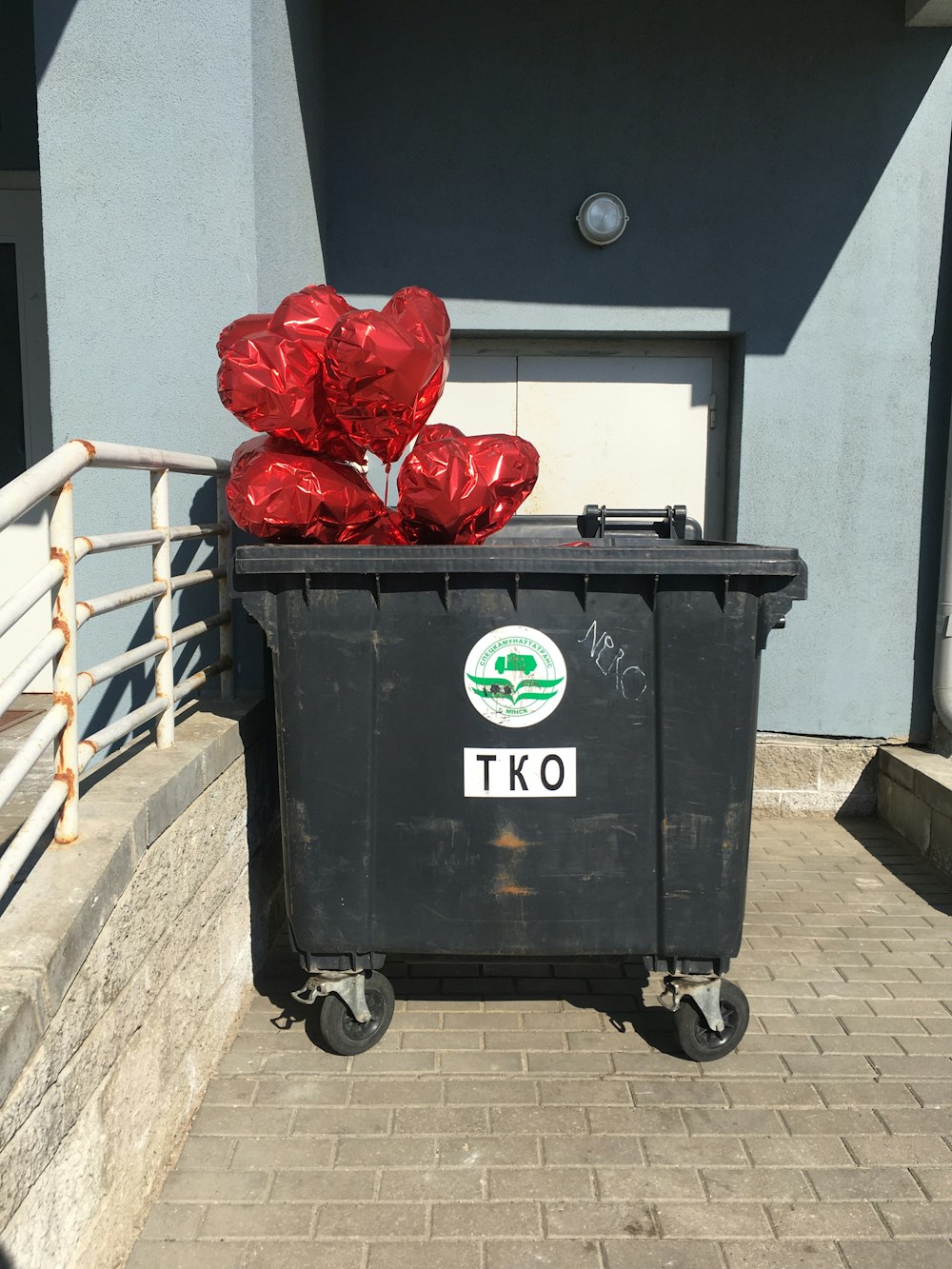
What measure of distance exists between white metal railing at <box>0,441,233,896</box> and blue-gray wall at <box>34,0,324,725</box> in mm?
830

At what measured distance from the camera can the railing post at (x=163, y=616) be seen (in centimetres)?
304

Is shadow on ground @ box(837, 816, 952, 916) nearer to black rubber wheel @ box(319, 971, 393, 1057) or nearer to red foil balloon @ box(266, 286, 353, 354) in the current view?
black rubber wheel @ box(319, 971, 393, 1057)

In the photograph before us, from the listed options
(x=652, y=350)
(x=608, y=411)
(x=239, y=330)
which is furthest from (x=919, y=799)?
(x=239, y=330)

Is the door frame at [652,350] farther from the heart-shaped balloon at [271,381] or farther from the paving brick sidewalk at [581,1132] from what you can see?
the paving brick sidewalk at [581,1132]

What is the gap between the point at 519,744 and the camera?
3.00m

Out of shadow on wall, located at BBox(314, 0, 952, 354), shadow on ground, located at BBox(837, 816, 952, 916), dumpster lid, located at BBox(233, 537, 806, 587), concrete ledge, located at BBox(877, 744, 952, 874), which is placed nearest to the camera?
dumpster lid, located at BBox(233, 537, 806, 587)

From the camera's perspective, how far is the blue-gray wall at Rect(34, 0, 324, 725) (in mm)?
3729

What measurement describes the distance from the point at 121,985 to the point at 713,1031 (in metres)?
1.75

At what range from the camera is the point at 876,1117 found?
2859 millimetres

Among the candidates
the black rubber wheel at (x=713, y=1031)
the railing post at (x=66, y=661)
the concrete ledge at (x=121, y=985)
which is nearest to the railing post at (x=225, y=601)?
the concrete ledge at (x=121, y=985)

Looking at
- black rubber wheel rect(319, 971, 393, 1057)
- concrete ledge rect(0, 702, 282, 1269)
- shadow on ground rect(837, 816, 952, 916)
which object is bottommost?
shadow on ground rect(837, 816, 952, 916)

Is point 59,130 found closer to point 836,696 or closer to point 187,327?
point 187,327

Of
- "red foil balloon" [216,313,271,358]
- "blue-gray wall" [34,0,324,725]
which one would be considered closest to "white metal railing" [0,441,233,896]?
"red foil balloon" [216,313,271,358]

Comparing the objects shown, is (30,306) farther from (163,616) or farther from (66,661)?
(66,661)
